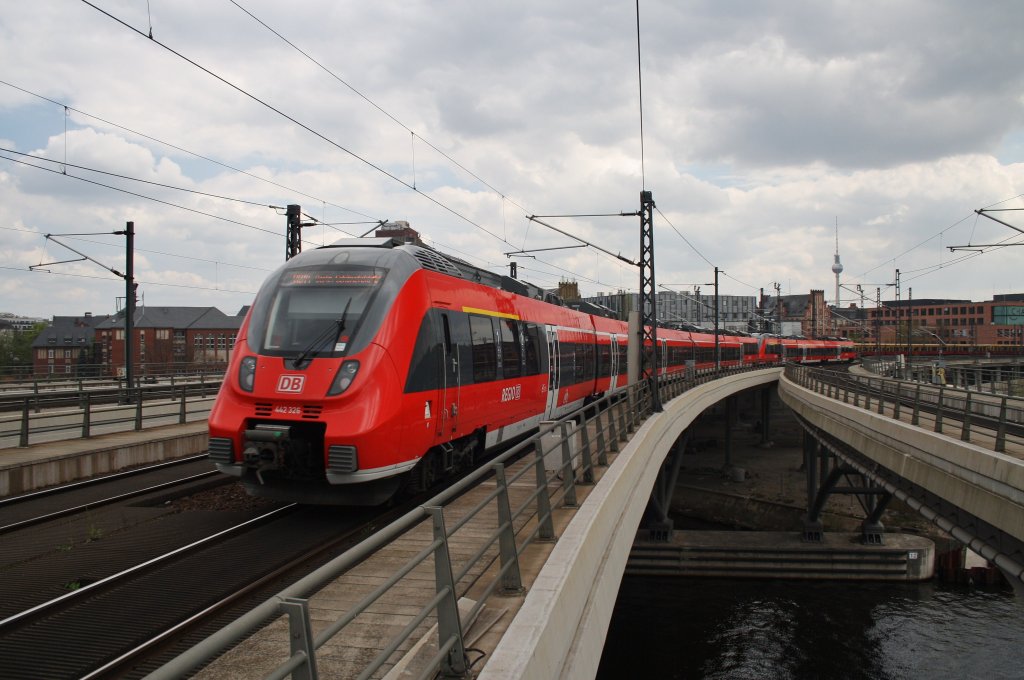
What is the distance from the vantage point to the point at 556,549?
6527 mm

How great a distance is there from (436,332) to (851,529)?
115 ft

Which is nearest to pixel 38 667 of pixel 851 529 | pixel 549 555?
pixel 549 555

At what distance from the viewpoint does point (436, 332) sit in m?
10.3

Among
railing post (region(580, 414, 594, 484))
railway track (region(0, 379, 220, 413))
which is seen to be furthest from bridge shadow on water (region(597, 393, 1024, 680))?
railing post (region(580, 414, 594, 484))

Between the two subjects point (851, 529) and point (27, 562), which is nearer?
point (27, 562)

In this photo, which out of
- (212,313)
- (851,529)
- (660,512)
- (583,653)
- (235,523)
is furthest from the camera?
(212,313)

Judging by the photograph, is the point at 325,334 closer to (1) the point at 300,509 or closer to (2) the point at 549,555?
(1) the point at 300,509

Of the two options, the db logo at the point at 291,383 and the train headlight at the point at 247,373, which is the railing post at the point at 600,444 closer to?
the db logo at the point at 291,383

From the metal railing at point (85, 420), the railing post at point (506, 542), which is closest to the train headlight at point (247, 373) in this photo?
the railing post at point (506, 542)

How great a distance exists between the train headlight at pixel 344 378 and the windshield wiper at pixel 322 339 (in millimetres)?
444

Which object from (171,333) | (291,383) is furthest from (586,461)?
(171,333)

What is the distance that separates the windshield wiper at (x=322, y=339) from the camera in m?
9.10

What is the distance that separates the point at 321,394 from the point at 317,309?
1.31 metres

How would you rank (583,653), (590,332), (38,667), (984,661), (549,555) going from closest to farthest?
(38,667) < (583,653) < (549,555) < (590,332) < (984,661)
